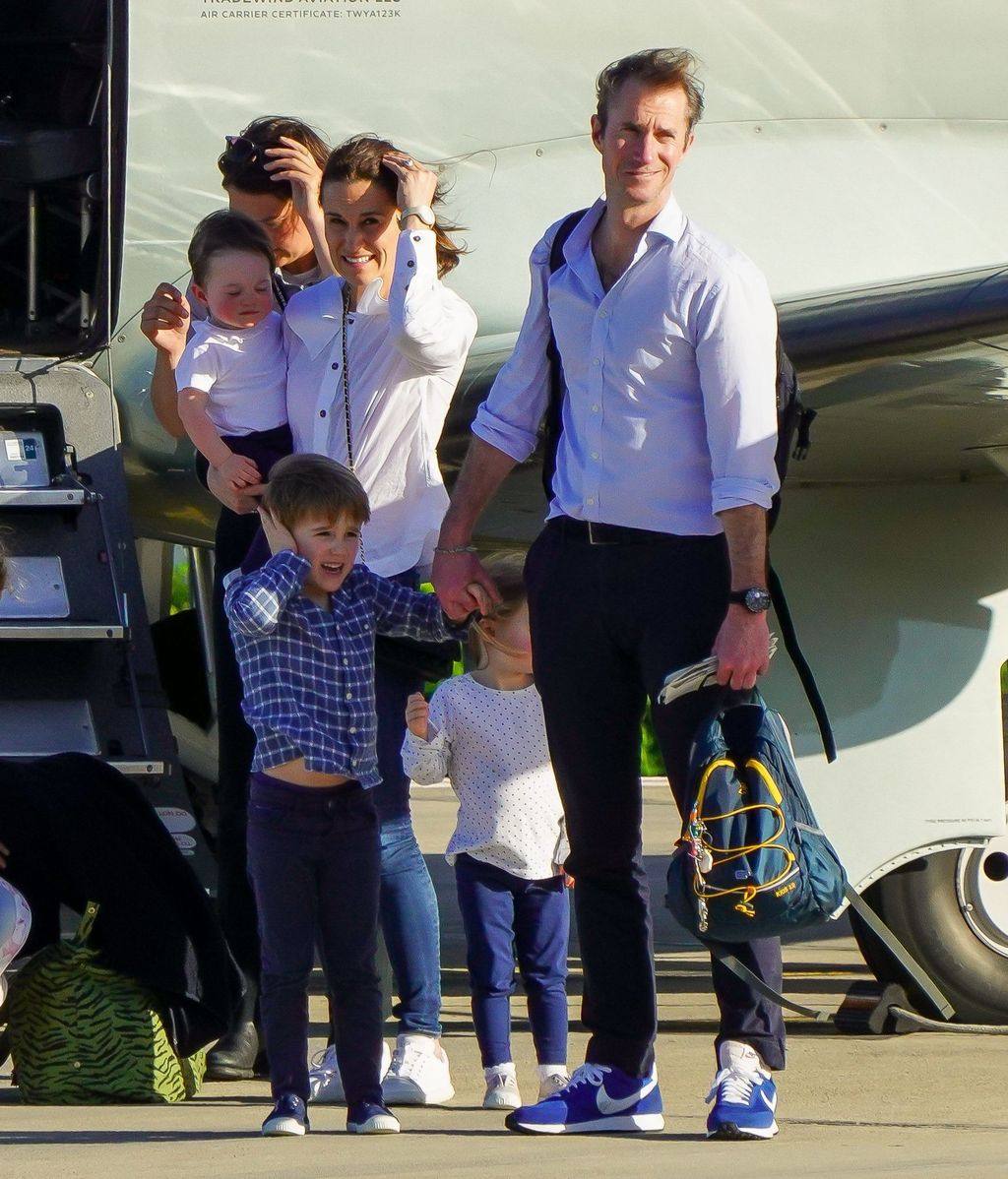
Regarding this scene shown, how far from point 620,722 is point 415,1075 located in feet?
3.19

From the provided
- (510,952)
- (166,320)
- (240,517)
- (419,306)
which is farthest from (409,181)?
(510,952)

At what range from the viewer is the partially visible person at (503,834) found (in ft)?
13.6

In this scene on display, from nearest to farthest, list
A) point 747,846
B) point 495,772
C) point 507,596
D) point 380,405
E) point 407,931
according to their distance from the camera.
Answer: point 747,846 → point 407,931 → point 380,405 → point 495,772 → point 507,596

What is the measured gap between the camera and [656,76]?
355cm

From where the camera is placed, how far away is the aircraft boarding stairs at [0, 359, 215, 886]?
185 inches

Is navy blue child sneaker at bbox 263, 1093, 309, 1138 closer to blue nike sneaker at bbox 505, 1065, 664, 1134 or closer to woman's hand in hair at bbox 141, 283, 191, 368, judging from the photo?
blue nike sneaker at bbox 505, 1065, 664, 1134

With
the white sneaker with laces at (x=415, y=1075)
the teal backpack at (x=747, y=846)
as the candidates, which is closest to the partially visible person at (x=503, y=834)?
the white sneaker with laces at (x=415, y=1075)

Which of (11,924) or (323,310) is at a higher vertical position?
(323,310)

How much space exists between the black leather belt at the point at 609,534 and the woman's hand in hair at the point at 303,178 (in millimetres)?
1207

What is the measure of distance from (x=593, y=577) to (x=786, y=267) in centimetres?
270

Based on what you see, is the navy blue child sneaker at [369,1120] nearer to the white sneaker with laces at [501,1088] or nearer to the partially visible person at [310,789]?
the partially visible person at [310,789]

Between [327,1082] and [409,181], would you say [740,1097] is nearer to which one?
[327,1082]

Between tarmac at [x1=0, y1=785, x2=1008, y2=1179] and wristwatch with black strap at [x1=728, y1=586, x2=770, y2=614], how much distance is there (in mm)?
950

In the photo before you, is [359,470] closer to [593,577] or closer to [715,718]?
[593,577]
